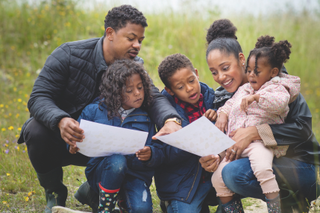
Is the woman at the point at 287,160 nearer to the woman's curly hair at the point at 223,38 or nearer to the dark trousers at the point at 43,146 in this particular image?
the woman's curly hair at the point at 223,38

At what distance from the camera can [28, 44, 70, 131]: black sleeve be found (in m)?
2.26

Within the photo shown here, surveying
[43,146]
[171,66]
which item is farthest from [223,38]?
[43,146]

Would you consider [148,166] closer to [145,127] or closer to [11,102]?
[145,127]

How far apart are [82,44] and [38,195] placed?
1513 mm

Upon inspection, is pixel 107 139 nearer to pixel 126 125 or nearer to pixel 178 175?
pixel 126 125

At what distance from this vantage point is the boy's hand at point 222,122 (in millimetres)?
2279

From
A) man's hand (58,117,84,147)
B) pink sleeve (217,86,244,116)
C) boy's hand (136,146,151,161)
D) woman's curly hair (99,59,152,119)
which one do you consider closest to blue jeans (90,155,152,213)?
boy's hand (136,146,151,161)

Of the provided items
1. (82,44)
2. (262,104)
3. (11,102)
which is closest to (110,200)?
(262,104)

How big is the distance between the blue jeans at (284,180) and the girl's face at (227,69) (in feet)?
2.10

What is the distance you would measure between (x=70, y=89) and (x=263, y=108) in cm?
155

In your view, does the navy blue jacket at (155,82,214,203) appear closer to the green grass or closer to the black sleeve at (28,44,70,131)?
the black sleeve at (28,44,70,131)

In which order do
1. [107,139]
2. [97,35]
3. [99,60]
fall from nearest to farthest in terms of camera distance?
[107,139], [99,60], [97,35]

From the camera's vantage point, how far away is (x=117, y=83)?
228 cm

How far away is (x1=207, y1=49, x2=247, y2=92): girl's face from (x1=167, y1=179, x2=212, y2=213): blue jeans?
80cm
